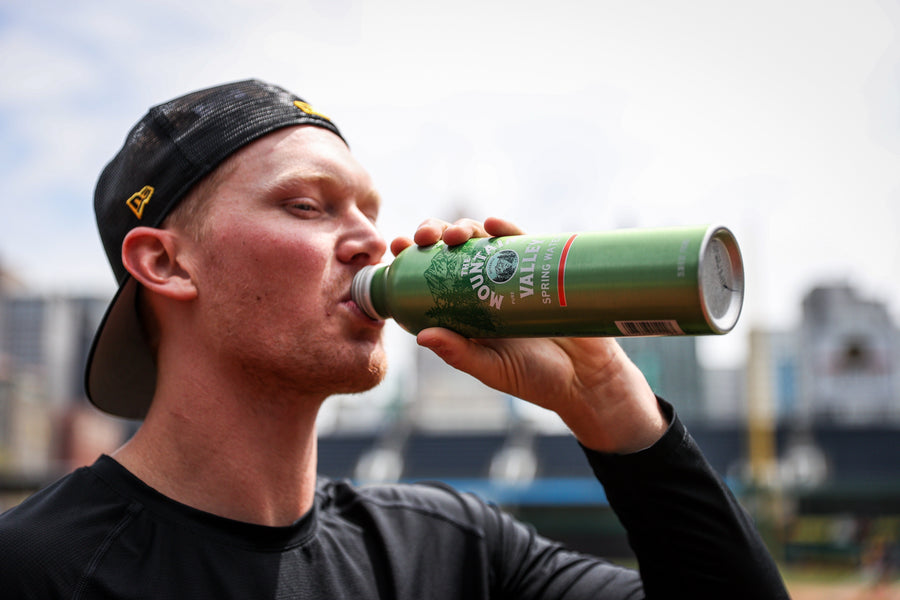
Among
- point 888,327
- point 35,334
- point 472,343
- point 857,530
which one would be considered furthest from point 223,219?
point 35,334

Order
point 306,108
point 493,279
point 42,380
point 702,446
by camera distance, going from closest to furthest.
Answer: point 493,279
point 306,108
point 702,446
point 42,380

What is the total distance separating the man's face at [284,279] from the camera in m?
1.60

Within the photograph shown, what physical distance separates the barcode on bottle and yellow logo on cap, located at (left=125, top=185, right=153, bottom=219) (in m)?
1.10

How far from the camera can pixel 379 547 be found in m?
1.76

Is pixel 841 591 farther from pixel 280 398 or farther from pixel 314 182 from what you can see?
pixel 314 182

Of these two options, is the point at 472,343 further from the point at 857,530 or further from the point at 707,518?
the point at 857,530

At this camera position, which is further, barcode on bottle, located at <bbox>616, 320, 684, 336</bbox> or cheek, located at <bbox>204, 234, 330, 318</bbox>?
cheek, located at <bbox>204, 234, 330, 318</bbox>

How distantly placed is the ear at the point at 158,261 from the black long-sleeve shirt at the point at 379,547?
391 mm

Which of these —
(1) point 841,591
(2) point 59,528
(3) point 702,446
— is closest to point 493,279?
(2) point 59,528

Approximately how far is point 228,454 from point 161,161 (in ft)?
2.21

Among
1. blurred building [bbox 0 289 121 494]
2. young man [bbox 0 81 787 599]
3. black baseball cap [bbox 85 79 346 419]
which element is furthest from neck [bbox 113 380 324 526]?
blurred building [bbox 0 289 121 494]

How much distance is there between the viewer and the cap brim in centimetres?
183

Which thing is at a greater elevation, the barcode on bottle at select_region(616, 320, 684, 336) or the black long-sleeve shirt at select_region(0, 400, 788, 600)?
the barcode on bottle at select_region(616, 320, 684, 336)

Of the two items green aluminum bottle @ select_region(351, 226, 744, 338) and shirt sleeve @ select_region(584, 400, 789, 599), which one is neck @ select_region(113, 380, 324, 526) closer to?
green aluminum bottle @ select_region(351, 226, 744, 338)
